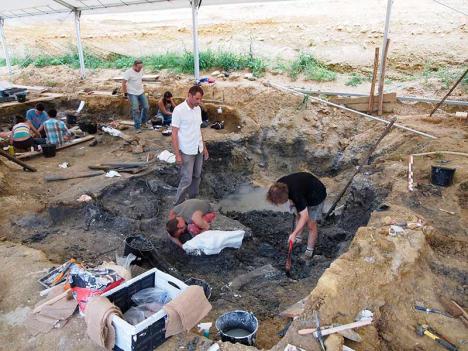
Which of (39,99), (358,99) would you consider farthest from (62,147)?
(358,99)

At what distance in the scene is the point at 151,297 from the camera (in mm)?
3705

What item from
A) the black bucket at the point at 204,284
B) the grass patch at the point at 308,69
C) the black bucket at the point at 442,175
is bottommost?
the black bucket at the point at 204,284

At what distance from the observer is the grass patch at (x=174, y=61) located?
12.9 metres

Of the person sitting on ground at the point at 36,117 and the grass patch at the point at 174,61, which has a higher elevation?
the grass patch at the point at 174,61

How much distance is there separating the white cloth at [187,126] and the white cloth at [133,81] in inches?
155

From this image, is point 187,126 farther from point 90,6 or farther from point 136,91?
point 90,6

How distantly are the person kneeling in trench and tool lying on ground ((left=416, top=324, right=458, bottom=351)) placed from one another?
3155 mm

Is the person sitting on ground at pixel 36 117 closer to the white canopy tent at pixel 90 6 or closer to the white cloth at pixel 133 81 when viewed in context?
the white cloth at pixel 133 81

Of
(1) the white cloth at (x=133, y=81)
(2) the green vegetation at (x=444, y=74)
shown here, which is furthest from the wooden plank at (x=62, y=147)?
(2) the green vegetation at (x=444, y=74)

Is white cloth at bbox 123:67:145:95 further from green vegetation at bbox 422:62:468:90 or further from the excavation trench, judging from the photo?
green vegetation at bbox 422:62:468:90

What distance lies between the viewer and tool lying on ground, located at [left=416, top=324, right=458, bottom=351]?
3178mm

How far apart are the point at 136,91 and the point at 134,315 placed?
7.21m

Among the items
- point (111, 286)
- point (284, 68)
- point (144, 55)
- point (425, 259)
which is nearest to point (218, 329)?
point (111, 286)

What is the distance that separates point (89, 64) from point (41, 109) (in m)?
8.14
